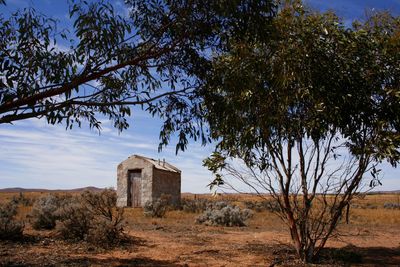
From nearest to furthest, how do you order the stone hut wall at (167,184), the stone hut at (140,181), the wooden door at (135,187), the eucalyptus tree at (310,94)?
the eucalyptus tree at (310,94)
the stone hut at (140,181)
the stone hut wall at (167,184)
the wooden door at (135,187)

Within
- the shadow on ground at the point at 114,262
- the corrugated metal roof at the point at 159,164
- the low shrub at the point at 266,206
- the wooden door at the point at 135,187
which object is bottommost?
the shadow on ground at the point at 114,262

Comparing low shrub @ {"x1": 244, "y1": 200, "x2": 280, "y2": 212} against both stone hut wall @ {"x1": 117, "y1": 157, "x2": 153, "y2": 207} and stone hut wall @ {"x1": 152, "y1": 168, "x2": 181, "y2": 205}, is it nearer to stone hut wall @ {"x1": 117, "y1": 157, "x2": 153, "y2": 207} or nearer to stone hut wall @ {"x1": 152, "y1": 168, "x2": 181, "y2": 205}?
stone hut wall @ {"x1": 152, "y1": 168, "x2": 181, "y2": 205}

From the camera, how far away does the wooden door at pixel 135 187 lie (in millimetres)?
26594

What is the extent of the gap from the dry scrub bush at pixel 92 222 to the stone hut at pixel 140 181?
12356 millimetres

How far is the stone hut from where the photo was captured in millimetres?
26109

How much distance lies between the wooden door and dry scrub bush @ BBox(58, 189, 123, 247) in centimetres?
1333

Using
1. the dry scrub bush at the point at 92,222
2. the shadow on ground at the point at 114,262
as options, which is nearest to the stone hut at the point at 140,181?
the dry scrub bush at the point at 92,222

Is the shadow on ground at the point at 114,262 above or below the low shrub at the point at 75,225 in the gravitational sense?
below

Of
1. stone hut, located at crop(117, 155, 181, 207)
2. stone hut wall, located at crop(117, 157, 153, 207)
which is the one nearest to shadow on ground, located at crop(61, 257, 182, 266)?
stone hut, located at crop(117, 155, 181, 207)

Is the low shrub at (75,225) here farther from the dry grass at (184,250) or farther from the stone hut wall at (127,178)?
the stone hut wall at (127,178)

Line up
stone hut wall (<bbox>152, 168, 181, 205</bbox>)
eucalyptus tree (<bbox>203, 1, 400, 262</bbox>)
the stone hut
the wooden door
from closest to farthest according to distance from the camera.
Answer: eucalyptus tree (<bbox>203, 1, 400, 262</bbox>) → the stone hut → stone hut wall (<bbox>152, 168, 181, 205</bbox>) → the wooden door

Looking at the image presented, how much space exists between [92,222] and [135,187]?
15232 millimetres

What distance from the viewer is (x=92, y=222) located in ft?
38.5

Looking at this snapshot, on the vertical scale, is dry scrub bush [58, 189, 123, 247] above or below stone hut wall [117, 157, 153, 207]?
below
